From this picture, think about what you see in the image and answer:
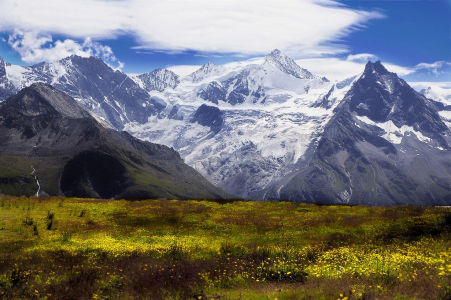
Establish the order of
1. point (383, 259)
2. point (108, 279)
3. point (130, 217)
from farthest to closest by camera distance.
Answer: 1. point (130, 217)
2. point (383, 259)
3. point (108, 279)

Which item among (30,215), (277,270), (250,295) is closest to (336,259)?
(277,270)

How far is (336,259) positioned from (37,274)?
18336 mm

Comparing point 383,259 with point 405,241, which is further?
point 405,241

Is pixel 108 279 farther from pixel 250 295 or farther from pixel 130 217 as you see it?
pixel 130 217

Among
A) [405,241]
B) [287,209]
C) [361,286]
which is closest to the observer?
[361,286]

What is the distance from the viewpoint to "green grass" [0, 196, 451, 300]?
20.7 m

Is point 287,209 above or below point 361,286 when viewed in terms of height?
below

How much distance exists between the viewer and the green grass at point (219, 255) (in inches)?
816

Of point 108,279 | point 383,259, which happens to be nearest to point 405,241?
point 383,259

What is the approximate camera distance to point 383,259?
25.0 meters

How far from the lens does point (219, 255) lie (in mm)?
28875

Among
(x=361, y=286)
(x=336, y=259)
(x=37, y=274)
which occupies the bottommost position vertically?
(x=37, y=274)

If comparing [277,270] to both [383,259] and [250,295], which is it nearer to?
[250,295]

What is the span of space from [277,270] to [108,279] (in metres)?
9.66
